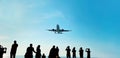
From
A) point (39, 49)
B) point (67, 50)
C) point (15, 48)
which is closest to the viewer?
point (15, 48)

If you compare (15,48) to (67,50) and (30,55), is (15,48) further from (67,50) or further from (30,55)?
(67,50)

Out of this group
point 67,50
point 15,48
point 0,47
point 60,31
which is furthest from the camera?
point 60,31

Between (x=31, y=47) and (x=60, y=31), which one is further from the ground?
(x=60, y=31)

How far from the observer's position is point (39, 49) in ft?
94.2

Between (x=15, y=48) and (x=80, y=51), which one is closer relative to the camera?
(x=15, y=48)

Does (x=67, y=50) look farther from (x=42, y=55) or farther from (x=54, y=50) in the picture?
(x=54, y=50)

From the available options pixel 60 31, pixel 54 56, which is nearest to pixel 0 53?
pixel 54 56

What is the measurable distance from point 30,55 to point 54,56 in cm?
226

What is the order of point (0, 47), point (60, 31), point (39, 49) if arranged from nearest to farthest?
point (0, 47), point (39, 49), point (60, 31)

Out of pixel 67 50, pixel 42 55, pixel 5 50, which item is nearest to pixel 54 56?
pixel 5 50

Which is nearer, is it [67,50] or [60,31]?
[67,50]

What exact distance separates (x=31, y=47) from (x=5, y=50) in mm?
2160

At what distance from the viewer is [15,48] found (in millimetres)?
26781

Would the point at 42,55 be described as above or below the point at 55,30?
below
